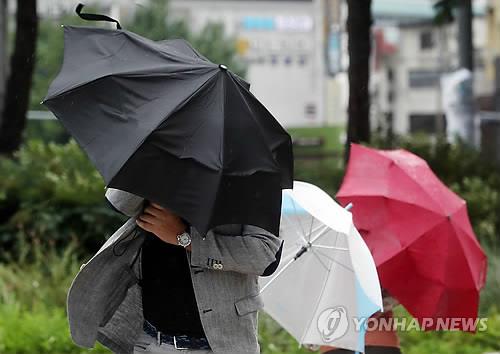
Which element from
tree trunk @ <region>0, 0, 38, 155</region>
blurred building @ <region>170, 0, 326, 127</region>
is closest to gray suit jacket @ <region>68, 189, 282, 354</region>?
tree trunk @ <region>0, 0, 38, 155</region>

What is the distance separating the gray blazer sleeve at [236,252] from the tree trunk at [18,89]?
7.32m

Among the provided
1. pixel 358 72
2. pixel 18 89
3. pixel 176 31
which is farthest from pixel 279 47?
pixel 358 72

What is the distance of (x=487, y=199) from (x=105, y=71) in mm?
7089

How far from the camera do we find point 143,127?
3451mm

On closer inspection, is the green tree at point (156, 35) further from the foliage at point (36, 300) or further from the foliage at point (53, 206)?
the foliage at point (36, 300)

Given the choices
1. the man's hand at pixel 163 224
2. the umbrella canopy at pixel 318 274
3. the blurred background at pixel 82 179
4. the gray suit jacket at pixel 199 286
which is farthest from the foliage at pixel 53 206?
the man's hand at pixel 163 224

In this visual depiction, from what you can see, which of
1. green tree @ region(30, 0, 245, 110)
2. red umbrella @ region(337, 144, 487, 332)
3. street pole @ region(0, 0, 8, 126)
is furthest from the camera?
green tree @ region(30, 0, 245, 110)

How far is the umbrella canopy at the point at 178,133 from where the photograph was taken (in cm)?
342

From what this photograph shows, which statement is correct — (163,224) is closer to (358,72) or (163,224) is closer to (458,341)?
(458,341)

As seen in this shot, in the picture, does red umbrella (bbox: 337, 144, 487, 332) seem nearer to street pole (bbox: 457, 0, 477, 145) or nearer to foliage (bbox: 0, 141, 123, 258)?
foliage (bbox: 0, 141, 123, 258)

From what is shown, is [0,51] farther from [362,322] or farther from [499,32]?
[499,32]

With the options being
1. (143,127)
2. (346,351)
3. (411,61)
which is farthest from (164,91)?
(411,61)

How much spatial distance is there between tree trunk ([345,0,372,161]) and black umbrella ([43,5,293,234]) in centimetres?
601

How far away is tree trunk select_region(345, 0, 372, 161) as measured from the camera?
9703 millimetres
